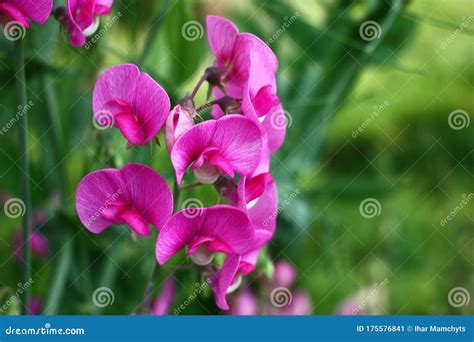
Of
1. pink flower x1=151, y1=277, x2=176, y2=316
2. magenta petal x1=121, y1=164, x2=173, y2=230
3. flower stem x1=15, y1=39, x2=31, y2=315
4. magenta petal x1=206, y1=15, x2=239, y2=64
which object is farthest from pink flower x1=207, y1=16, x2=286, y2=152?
pink flower x1=151, y1=277, x2=176, y2=316

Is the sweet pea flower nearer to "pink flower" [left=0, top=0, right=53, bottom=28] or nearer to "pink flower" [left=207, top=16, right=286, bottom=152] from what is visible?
"pink flower" [left=207, top=16, right=286, bottom=152]

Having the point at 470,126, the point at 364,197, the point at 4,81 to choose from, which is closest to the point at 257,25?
the point at 364,197

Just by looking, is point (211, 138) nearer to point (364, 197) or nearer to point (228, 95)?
point (228, 95)

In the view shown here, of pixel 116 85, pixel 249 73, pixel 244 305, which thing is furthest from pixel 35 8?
pixel 244 305

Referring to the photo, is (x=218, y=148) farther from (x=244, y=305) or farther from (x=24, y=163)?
(x=244, y=305)

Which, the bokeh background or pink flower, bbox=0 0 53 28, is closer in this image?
pink flower, bbox=0 0 53 28

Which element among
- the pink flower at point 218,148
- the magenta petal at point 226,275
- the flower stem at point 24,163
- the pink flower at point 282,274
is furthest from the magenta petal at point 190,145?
the pink flower at point 282,274
